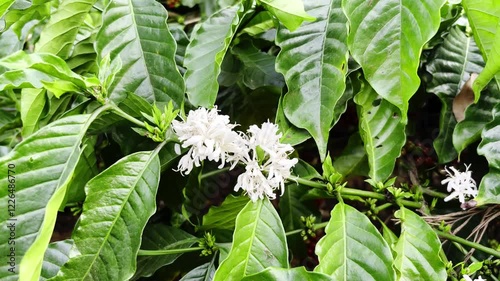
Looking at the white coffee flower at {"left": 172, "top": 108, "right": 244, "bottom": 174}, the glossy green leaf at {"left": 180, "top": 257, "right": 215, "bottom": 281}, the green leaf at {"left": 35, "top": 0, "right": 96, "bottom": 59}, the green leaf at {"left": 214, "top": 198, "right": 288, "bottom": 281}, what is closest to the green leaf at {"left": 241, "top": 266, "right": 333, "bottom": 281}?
the green leaf at {"left": 214, "top": 198, "right": 288, "bottom": 281}

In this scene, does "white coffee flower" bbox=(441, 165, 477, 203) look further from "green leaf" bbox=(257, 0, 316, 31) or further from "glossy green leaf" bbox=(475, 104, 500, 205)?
"green leaf" bbox=(257, 0, 316, 31)

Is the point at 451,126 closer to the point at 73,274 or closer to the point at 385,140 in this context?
the point at 385,140

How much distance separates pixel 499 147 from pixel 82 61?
80cm

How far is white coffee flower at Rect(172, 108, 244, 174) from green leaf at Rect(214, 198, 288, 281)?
0.30 feet

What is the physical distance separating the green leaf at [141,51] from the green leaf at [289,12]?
185 millimetres

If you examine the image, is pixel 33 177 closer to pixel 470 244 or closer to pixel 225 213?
pixel 225 213

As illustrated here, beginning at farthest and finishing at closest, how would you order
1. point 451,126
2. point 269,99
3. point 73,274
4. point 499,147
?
point 269,99
point 451,126
point 499,147
point 73,274

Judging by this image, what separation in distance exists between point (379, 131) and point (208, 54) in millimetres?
324

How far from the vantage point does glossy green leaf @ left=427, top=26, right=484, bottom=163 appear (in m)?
0.99

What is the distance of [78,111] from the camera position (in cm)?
88

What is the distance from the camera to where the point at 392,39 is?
752 millimetres

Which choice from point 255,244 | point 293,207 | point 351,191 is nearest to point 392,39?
point 351,191

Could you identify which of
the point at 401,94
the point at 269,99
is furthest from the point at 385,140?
the point at 269,99

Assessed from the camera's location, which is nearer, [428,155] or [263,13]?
[263,13]
